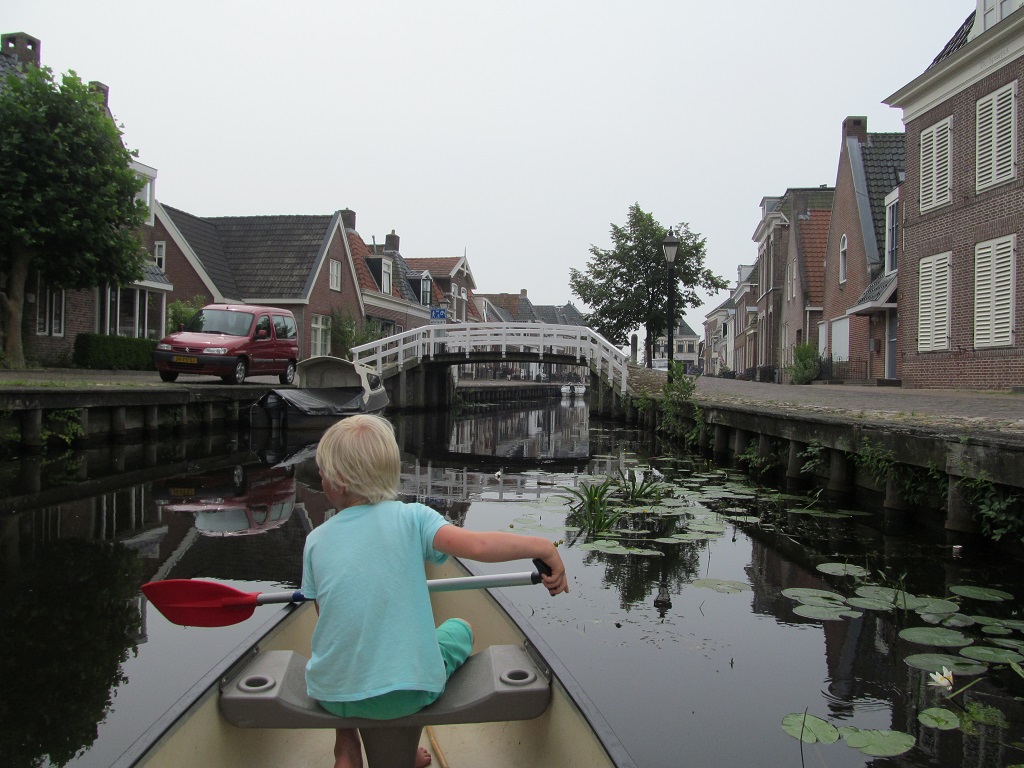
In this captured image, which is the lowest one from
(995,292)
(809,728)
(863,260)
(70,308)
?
(809,728)

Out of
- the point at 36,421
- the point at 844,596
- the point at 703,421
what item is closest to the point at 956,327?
the point at 703,421

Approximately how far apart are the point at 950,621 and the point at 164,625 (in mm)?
4114

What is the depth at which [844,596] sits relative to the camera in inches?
192

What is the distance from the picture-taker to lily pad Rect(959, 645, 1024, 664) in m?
3.67

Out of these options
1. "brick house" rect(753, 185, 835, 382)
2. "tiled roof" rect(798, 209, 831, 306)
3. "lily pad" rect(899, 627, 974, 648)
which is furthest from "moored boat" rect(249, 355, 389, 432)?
"brick house" rect(753, 185, 835, 382)

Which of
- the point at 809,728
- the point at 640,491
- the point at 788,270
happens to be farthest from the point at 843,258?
the point at 809,728

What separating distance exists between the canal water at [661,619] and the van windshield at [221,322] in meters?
9.38

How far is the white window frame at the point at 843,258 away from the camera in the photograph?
83.9 ft

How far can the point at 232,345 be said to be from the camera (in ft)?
57.3

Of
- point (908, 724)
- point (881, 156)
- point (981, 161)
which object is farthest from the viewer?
point (881, 156)

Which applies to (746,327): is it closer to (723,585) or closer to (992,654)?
(723,585)

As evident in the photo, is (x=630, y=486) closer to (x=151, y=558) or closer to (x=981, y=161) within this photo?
(x=151, y=558)

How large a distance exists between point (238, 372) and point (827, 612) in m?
15.4

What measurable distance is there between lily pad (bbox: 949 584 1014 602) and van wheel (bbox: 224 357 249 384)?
15.3 meters
